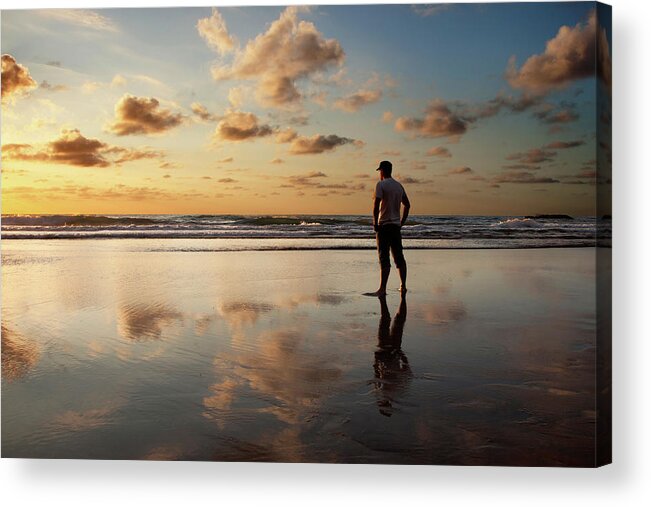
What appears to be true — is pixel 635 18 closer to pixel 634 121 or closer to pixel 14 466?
pixel 634 121

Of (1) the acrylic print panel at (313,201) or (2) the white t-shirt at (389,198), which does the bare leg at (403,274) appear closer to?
(1) the acrylic print panel at (313,201)

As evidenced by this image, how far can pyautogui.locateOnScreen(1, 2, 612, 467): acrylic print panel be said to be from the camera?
355cm

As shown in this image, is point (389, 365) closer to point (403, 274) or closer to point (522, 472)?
point (522, 472)

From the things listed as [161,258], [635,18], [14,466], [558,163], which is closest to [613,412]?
[558,163]

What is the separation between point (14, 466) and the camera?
4129mm

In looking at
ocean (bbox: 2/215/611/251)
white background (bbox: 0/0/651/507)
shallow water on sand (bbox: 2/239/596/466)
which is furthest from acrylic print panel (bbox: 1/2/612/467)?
ocean (bbox: 2/215/611/251)

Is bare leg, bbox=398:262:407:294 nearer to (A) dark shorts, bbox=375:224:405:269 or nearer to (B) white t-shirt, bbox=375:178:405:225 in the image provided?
(A) dark shorts, bbox=375:224:405:269

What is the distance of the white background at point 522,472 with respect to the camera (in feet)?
11.9

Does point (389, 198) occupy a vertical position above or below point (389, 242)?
above

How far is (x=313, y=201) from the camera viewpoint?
5855mm

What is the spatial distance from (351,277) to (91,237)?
263 inches

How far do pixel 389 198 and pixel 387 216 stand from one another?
0.64ft

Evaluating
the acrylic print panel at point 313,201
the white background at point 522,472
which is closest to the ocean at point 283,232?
the acrylic print panel at point 313,201

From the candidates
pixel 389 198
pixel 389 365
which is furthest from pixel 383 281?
pixel 389 365
